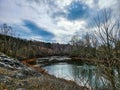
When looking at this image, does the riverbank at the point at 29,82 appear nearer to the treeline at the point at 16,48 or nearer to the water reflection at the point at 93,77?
the water reflection at the point at 93,77

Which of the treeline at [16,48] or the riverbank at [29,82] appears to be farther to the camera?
the treeline at [16,48]

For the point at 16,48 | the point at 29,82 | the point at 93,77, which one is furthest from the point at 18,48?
the point at 93,77

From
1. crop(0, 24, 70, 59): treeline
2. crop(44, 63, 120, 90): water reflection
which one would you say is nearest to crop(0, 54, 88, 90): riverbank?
crop(44, 63, 120, 90): water reflection

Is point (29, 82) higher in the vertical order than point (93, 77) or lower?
lower

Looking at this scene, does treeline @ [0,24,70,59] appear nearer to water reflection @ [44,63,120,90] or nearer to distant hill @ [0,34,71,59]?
distant hill @ [0,34,71,59]

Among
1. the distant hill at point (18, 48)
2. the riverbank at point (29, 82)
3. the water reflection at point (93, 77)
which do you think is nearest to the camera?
the water reflection at point (93, 77)

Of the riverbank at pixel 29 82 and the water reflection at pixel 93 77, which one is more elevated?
Result: the water reflection at pixel 93 77

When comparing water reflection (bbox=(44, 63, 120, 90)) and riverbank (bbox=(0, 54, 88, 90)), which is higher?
water reflection (bbox=(44, 63, 120, 90))

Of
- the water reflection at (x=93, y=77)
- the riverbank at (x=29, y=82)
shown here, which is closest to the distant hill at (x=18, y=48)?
the riverbank at (x=29, y=82)

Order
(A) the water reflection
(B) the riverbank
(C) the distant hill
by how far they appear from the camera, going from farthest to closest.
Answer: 1. (C) the distant hill
2. (B) the riverbank
3. (A) the water reflection

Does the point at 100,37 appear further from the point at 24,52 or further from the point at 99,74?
the point at 24,52

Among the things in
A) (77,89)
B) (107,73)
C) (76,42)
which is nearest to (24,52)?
(76,42)

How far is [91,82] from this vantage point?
21.3 ft

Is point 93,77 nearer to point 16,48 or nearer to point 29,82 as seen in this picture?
point 29,82
